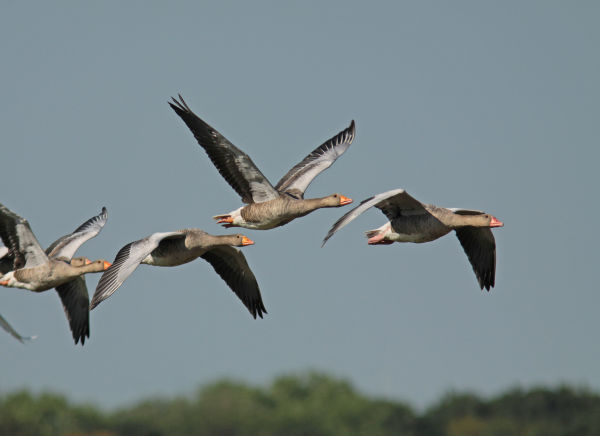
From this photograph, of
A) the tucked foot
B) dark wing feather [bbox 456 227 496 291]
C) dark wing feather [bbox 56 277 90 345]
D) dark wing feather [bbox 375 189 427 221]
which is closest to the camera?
dark wing feather [bbox 375 189 427 221]

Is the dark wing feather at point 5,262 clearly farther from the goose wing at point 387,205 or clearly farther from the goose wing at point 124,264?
the goose wing at point 387,205

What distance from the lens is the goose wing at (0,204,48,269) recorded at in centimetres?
1705

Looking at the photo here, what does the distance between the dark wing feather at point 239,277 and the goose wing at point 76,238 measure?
2627 millimetres

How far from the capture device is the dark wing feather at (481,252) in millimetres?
18266

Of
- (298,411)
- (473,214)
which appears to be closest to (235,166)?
(473,214)

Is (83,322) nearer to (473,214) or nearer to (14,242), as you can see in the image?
(14,242)

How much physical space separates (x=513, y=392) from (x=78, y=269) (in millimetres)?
77008

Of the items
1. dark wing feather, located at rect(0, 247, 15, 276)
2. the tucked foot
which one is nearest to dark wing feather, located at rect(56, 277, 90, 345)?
dark wing feather, located at rect(0, 247, 15, 276)

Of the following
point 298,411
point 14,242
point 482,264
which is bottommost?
point 298,411

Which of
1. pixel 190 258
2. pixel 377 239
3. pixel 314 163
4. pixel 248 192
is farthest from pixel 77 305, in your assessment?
pixel 377 239

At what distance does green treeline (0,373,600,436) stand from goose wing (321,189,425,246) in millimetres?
68175

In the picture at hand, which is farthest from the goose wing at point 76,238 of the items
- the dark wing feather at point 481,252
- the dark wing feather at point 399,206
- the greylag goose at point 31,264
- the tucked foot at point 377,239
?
the dark wing feather at point 481,252

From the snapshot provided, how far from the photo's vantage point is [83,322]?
755 inches

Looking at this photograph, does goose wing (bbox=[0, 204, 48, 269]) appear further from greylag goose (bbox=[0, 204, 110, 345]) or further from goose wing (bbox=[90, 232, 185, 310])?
goose wing (bbox=[90, 232, 185, 310])
